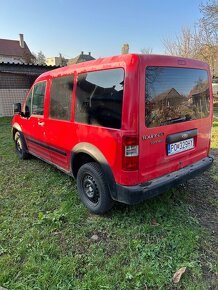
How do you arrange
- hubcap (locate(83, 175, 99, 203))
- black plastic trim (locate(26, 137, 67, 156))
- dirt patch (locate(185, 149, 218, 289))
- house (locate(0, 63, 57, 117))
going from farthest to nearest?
house (locate(0, 63, 57, 117)) → black plastic trim (locate(26, 137, 67, 156)) → hubcap (locate(83, 175, 99, 203)) → dirt patch (locate(185, 149, 218, 289))

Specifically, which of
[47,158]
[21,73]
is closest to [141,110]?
[47,158]

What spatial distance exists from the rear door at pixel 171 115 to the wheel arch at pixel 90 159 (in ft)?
1.18

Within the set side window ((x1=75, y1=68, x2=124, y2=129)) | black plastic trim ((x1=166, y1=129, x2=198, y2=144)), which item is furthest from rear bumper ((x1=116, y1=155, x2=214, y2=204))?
side window ((x1=75, y1=68, x2=124, y2=129))

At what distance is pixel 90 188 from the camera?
2.97 metres

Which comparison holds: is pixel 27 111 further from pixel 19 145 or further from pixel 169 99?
pixel 169 99

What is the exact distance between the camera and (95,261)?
2.18m

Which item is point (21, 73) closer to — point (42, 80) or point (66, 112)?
point (42, 80)

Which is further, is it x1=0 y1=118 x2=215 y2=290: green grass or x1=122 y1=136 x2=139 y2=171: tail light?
x1=122 y1=136 x2=139 y2=171: tail light

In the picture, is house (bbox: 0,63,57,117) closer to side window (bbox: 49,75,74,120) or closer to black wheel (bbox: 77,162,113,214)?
side window (bbox: 49,75,74,120)

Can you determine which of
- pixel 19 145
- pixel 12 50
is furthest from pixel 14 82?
pixel 12 50

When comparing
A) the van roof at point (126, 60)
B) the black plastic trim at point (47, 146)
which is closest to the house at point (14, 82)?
the black plastic trim at point (47, 146)

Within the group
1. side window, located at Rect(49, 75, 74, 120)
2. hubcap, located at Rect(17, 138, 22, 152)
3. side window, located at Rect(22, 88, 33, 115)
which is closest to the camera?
side window, located at Rect(49, 75, 74, 120)

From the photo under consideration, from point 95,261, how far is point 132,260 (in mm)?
365

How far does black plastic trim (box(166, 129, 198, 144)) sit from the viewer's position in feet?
8.45
